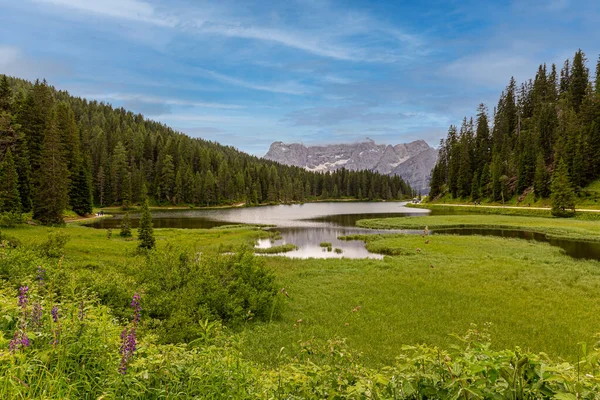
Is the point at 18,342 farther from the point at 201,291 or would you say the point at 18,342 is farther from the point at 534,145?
the point at 534,145

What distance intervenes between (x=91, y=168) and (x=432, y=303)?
116781 millimetres

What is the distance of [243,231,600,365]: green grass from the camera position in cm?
1128

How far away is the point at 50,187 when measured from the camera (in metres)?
46.4

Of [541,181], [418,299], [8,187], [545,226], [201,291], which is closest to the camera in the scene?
[201,291]

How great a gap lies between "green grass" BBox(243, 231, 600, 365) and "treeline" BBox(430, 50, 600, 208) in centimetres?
5552

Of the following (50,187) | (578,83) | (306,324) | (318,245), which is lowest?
(318,245)

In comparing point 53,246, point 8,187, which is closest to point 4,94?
point 8,187

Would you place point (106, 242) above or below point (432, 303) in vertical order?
above

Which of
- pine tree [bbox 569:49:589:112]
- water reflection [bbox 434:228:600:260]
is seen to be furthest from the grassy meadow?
pine tree [bbox 569:49:589:112]

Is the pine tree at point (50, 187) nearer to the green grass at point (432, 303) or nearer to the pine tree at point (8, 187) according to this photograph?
the pine tree at point (8, 187)

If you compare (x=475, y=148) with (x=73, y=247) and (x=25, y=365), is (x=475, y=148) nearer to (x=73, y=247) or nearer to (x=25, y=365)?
(x=73, y=247)

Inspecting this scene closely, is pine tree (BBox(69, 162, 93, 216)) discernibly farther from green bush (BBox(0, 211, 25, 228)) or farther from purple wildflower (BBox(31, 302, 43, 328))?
purple wildflower (BBox(31, 302, 43, 328))

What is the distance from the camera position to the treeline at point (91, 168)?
158 ft

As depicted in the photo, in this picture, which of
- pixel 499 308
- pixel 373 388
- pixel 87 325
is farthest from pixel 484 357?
pixel 499 308
